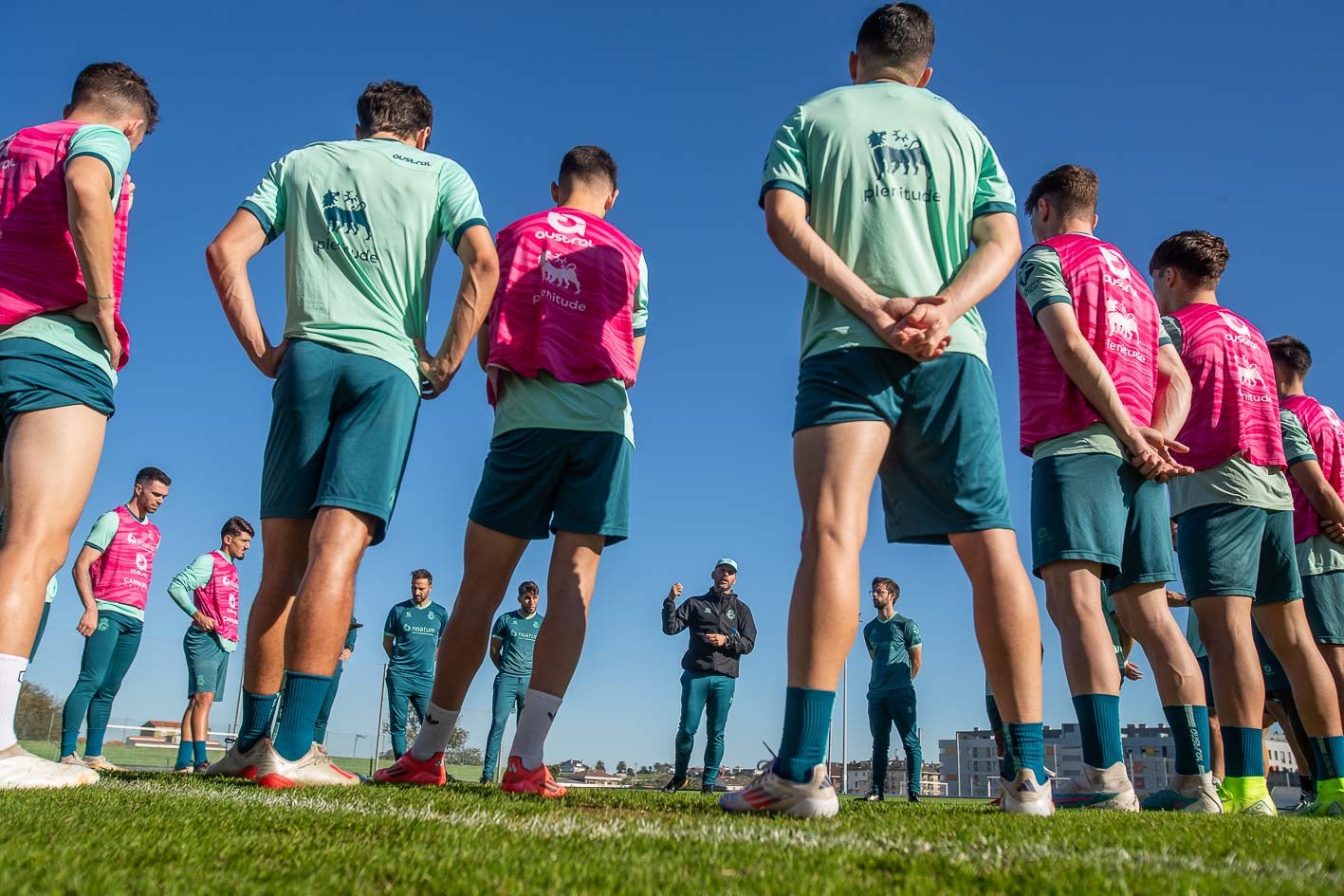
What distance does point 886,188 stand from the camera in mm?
3516

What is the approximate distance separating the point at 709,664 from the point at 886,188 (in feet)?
30.6

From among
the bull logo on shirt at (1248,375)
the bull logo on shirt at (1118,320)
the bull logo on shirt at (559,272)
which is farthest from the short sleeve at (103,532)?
the bull logo on shirt at (1248,375)

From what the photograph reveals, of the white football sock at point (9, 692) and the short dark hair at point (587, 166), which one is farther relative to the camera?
the short dark hair at point (587, 166)

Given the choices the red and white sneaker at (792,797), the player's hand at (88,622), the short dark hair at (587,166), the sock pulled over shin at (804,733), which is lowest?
the red and white sneaker at (792,797)

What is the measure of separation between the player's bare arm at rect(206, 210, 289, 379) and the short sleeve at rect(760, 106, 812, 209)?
2.15 m

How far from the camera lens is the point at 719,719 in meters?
12.1

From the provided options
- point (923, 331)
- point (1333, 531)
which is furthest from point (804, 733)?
point (1333, 531)

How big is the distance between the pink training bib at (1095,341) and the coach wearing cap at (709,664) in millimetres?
7976

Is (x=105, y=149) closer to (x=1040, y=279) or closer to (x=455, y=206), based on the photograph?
(x=455, y=206)

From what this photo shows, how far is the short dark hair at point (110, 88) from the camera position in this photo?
4098 mm

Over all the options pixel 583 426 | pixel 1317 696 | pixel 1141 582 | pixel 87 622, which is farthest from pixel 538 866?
pixel 87 622

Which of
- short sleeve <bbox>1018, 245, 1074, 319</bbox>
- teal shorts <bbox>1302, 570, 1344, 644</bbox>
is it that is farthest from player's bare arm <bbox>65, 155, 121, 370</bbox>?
teal shorts <bbox>1302, 570, 1344, 644</bbox>

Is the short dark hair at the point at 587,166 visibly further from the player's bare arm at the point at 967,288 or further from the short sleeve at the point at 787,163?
the player's bare arm at the point at 967,288

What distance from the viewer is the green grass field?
1.69 m
